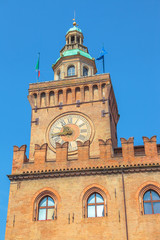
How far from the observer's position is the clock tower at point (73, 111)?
2977cm

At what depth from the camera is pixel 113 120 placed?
1282 inches

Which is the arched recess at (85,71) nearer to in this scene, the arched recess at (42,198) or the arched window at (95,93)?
the arched window at (95,93)

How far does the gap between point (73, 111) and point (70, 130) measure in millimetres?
1563

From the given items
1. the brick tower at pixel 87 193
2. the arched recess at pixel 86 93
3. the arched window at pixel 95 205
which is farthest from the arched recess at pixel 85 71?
the arched window at pixel 95 205

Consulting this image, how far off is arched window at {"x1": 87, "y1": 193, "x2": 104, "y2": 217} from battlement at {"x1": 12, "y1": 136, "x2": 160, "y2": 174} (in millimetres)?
1855

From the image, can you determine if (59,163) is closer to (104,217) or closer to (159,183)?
(104,217)

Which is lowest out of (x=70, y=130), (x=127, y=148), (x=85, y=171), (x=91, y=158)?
(x=85, y=171)

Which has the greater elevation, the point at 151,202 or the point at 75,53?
the point at 75,53

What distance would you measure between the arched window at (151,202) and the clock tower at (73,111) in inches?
222

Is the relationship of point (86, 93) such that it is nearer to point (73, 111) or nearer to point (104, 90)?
point (104, 90)

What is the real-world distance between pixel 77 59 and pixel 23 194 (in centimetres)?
1368

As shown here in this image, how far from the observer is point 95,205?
24.3 metres

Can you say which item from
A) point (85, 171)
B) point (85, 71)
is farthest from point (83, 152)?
point (85, 71)

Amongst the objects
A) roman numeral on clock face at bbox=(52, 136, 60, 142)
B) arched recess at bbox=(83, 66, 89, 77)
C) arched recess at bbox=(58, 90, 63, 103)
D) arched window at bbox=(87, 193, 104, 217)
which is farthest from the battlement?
arched recess at bbox=(83, 66, 89, 77)
